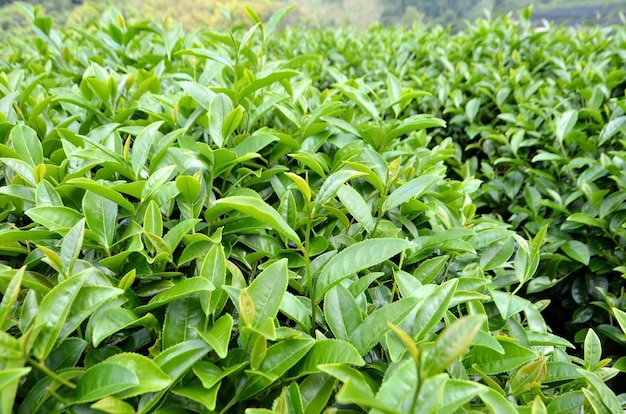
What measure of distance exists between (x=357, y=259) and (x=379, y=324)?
140 mm

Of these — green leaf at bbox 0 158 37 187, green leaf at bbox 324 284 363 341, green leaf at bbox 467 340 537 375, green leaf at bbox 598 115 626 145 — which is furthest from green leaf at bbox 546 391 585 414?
green leaf at bbox 598 115 626 145

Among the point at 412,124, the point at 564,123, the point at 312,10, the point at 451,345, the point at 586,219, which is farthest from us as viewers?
the point at 312,10

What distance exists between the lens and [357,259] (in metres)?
0.88

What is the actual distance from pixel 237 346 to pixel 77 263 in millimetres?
373

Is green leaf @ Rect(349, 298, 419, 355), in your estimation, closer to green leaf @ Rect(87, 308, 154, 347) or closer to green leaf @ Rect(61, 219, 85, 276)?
green leaf @ Rect(87, 308, 154, 347)

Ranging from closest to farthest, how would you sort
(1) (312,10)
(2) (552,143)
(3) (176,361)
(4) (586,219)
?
1. (3) (176,361)
2. (4) (586,219)
3. (2) (552,143)
4. (1) (312,10)

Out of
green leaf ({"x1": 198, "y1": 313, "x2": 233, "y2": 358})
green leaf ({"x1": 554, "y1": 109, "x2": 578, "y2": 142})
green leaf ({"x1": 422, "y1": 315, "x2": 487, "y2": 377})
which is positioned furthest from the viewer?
green leaf ({"x1": 554, "y1": 109, "x2": 578, "y2": 142})

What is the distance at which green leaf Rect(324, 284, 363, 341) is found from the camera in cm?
85

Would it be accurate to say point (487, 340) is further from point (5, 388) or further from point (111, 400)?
point (5, 388)

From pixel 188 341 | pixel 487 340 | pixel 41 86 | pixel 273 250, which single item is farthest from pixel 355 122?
pixel 41 86

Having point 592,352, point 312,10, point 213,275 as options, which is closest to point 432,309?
point 213,275

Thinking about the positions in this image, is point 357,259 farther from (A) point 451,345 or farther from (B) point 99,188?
(B) point 99,188

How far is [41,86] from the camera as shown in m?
1.76

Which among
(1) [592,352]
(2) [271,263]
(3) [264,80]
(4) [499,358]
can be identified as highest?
(3) [264,80]
